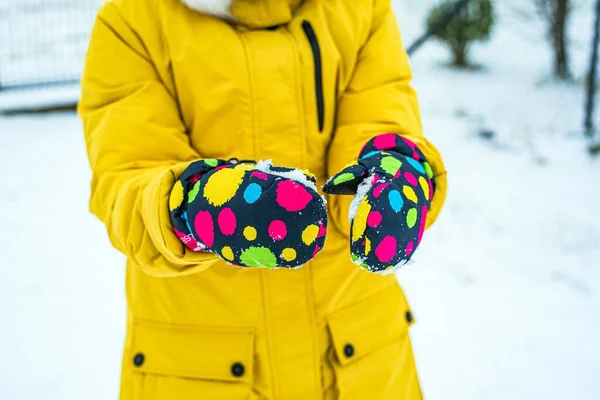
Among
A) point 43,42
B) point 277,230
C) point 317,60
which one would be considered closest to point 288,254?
point 277,230

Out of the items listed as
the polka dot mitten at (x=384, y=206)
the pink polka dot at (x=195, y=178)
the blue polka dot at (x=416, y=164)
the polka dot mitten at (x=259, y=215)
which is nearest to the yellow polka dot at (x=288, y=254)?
the polka dot mitten at (x=259, y=215)

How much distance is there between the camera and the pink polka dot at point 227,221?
0.82m

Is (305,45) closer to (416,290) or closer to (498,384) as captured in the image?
(498,384)

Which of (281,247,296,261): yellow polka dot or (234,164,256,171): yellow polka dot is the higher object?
(234,164,256,171): yellow polka dot

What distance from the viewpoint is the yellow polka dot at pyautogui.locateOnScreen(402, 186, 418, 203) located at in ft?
3.02

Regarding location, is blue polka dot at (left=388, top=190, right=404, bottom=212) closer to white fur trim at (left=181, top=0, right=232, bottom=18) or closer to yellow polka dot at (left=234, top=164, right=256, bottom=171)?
yellow polka dot at (left=234, top=164, right=256, bottom=171)

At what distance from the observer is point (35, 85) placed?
18.5 feet

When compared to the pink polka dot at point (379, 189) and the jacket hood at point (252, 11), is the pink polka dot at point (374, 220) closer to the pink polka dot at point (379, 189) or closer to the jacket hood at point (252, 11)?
the pink polka dot at point (379, 189)

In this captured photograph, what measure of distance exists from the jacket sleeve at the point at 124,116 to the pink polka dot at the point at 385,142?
35 centimetres

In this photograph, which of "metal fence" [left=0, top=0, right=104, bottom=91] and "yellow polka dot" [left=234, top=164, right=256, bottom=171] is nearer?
"yellow polka dot" [left=234, top=164, right=256, bottom=171]

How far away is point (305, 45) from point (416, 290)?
6.85ft

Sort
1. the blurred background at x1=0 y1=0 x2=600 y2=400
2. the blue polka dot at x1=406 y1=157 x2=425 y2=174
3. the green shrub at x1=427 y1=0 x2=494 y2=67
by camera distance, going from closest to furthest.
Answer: the blue polka dot at x1=406 y1=157 x2=425 y2=174, the blurred background at x1=0 y1=0 x2=600 y2=400, the green shrub at x1=427 y1=0 x2=494 y2=67

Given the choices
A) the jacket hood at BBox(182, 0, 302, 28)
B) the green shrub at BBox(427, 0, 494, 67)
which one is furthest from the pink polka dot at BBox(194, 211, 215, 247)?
the green shrub at BBox(427, 0, 494, 67)

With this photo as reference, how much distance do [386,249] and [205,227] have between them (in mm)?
267
